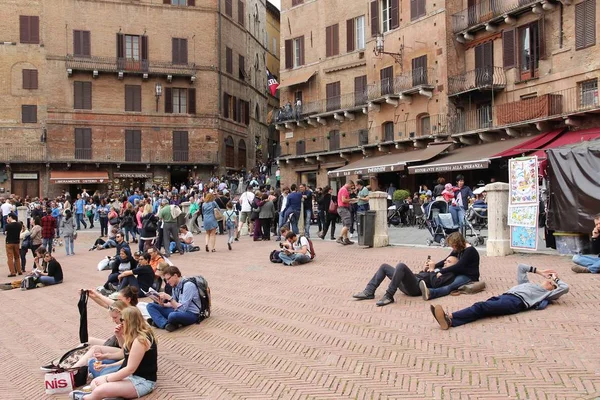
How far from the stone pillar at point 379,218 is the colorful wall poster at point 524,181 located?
422cm

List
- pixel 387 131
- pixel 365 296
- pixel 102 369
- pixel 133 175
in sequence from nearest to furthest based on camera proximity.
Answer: pixel 102 369 < pixel 365 296 < pixel 387 131 < pixel 133 175

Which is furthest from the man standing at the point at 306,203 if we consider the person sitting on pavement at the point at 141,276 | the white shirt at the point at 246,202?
the person sitting on pavement at the point at 141,276

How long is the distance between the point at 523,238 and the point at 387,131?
857 inches

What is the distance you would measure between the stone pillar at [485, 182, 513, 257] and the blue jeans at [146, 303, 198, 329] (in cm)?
722

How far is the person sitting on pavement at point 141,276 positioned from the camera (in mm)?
11398

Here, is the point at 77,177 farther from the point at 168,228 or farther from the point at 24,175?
the point at 168,228

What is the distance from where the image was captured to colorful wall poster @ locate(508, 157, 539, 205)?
12.6 meters

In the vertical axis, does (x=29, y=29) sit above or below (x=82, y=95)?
above

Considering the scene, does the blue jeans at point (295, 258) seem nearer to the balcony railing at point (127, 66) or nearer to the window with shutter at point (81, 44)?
the balcony railing at point (127, 66)

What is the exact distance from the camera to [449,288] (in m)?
9.94

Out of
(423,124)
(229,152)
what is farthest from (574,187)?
(229,152)

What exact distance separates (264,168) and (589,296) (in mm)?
39327

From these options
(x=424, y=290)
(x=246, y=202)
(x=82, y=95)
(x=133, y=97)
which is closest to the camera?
(x=424, y=290)

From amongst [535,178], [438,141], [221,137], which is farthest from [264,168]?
[535,178]
